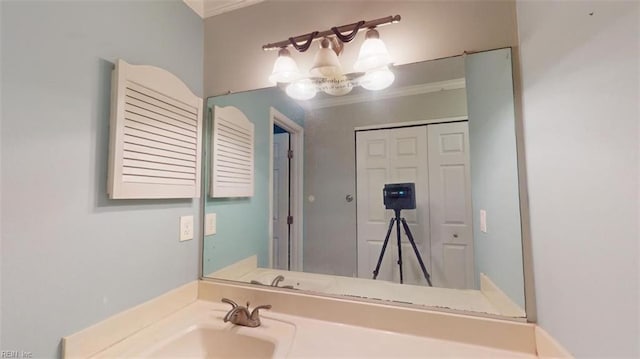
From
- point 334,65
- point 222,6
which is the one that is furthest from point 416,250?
point 222,6

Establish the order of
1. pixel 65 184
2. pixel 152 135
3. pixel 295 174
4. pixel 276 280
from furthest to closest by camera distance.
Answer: pixel 295 174 → pixel 276 280 → pixel 152 135 → pixel 65 184

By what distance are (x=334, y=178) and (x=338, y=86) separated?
426 mm

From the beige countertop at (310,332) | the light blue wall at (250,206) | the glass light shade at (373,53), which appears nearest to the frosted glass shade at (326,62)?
the glass light shade at (373,53)

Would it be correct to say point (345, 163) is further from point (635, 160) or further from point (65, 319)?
point (65, 319)

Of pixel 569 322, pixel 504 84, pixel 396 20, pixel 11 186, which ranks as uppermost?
pixel 396 20

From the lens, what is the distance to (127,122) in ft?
3.02

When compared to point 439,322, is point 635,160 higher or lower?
higher

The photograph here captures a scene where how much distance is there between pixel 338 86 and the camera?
1204 millimetres

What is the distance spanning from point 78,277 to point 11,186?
0.31 metres

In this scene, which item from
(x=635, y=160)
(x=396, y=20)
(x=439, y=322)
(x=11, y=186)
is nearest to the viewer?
(x=635, y=160)

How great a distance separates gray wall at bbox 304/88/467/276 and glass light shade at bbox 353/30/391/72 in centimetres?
17

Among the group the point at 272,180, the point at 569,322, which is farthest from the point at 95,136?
the point at 569,322

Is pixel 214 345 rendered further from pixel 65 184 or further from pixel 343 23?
pixel 343 23

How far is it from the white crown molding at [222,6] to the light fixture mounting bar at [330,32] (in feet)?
0.83
